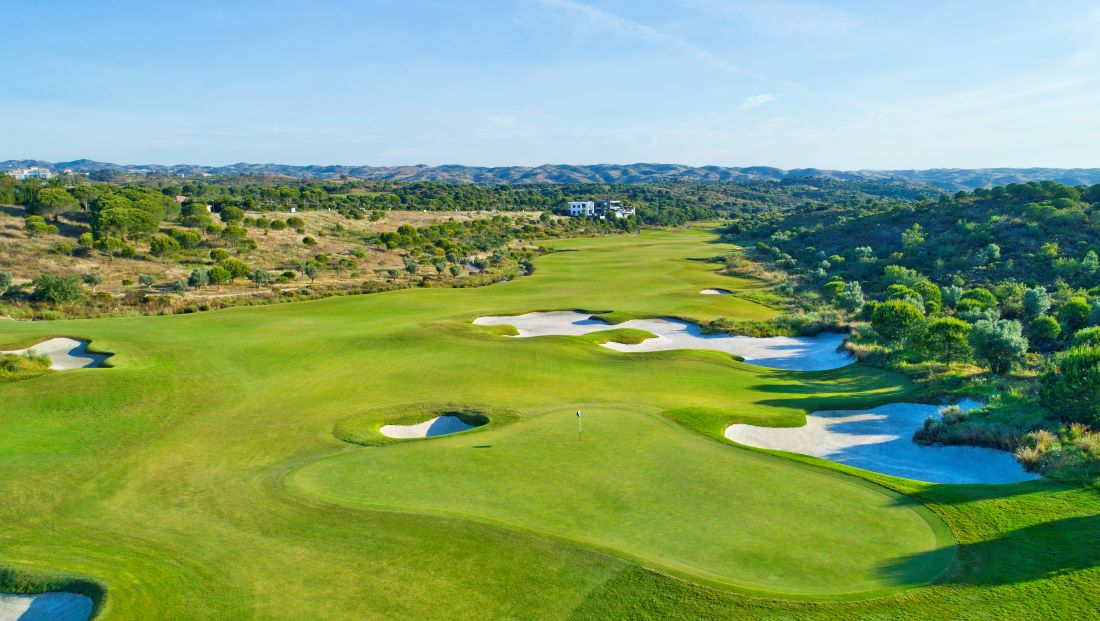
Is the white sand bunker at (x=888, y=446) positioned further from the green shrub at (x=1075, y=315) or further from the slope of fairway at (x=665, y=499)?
the green shrub at (x=1075, y=315)

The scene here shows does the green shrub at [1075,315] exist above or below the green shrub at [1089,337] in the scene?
below

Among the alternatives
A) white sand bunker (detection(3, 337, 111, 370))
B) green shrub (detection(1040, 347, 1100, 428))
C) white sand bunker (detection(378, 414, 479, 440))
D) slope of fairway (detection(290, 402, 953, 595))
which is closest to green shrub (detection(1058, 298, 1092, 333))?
green shrub (detection(1040, 347, 1100, 428))

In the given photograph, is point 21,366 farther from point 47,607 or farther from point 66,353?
point 47,607

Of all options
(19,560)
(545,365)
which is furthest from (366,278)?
(19,560)

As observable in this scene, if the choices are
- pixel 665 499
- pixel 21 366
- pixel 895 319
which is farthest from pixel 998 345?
pixel 21 366

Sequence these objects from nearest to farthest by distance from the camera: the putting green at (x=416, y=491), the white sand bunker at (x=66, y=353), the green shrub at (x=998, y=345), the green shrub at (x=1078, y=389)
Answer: the putting green at (x=416, y=491) → the green shrub at (x=1078, y=389) → the green shrub at (x=998, y=345) → the white sand bunker at (x=66, y=353)

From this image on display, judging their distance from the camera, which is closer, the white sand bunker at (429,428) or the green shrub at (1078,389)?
→ the green shrub at (1078,389)

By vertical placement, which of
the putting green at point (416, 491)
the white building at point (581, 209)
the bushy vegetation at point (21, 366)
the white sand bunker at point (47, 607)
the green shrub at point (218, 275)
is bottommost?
the white sand bunker at point (47, 607)

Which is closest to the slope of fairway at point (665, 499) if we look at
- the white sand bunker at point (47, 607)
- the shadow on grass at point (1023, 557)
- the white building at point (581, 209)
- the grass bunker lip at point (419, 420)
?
the shadow on grass at point (1023, 557)
